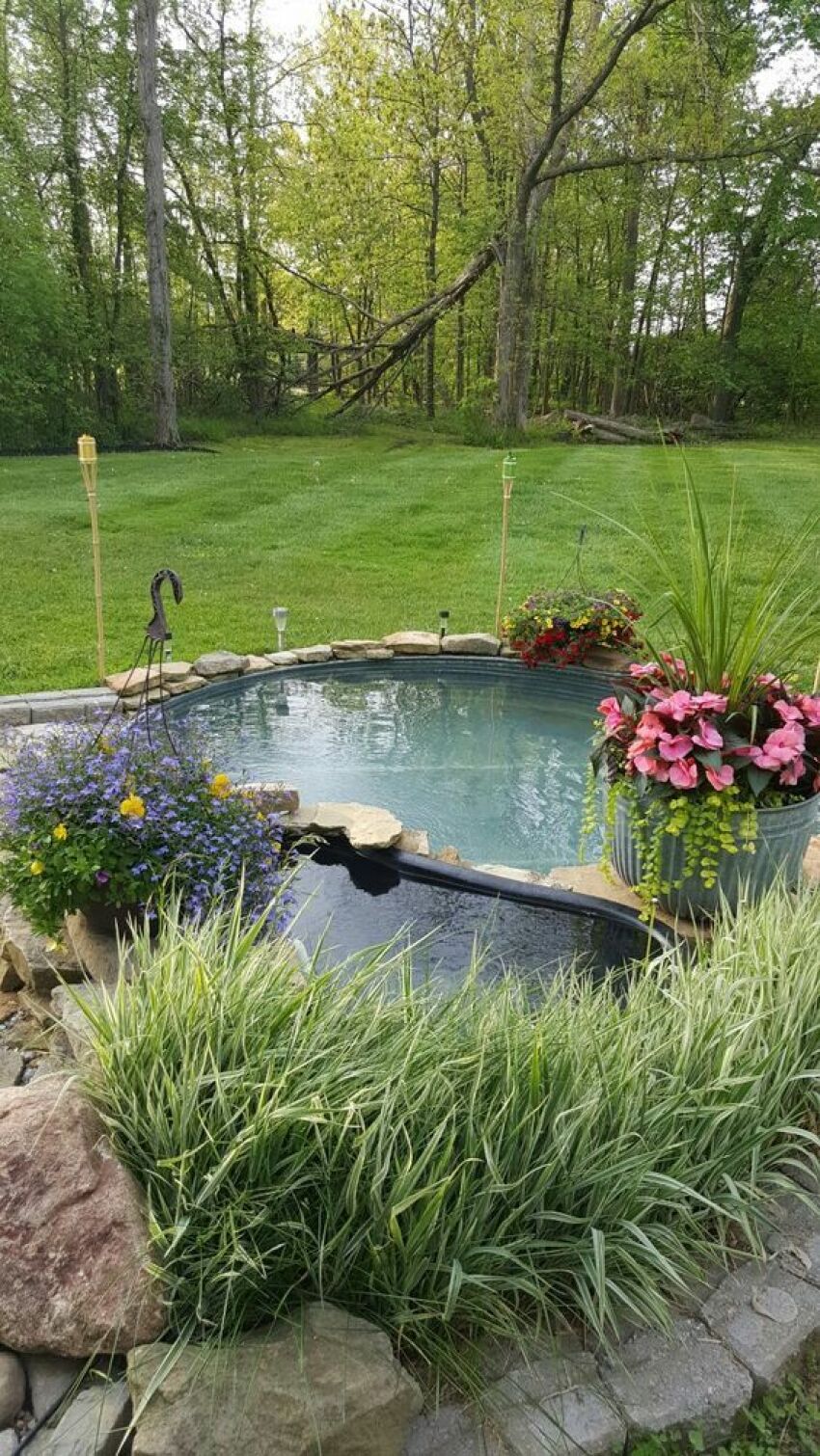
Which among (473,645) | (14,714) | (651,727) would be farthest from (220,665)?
(651,727)

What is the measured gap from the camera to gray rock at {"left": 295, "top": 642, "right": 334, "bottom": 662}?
18.0 ft

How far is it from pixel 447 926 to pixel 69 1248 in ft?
5.69

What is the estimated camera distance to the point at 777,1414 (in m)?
1.38

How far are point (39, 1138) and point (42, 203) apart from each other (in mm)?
16300

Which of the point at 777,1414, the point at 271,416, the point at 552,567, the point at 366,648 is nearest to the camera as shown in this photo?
the point at 777,1414

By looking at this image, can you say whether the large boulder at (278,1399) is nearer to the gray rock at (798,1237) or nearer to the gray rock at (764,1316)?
the gray rock at (764,1316)

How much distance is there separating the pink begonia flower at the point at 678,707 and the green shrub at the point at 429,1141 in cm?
81

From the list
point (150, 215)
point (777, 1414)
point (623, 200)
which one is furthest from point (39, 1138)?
point (623, 200)

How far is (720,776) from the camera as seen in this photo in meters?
2.38

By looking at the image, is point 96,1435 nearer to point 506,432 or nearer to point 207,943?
point 207,943

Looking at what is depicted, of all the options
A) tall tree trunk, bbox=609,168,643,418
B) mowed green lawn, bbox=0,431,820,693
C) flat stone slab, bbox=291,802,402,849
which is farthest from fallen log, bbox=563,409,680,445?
flat stone slab, bbox=291,802,402,849

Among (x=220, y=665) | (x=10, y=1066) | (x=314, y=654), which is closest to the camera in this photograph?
(x=10, y=1066)

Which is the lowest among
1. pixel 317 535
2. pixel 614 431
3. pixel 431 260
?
pixel 317 535

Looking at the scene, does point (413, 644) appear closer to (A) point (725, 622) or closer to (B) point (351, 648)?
(B) point (351, 648)
